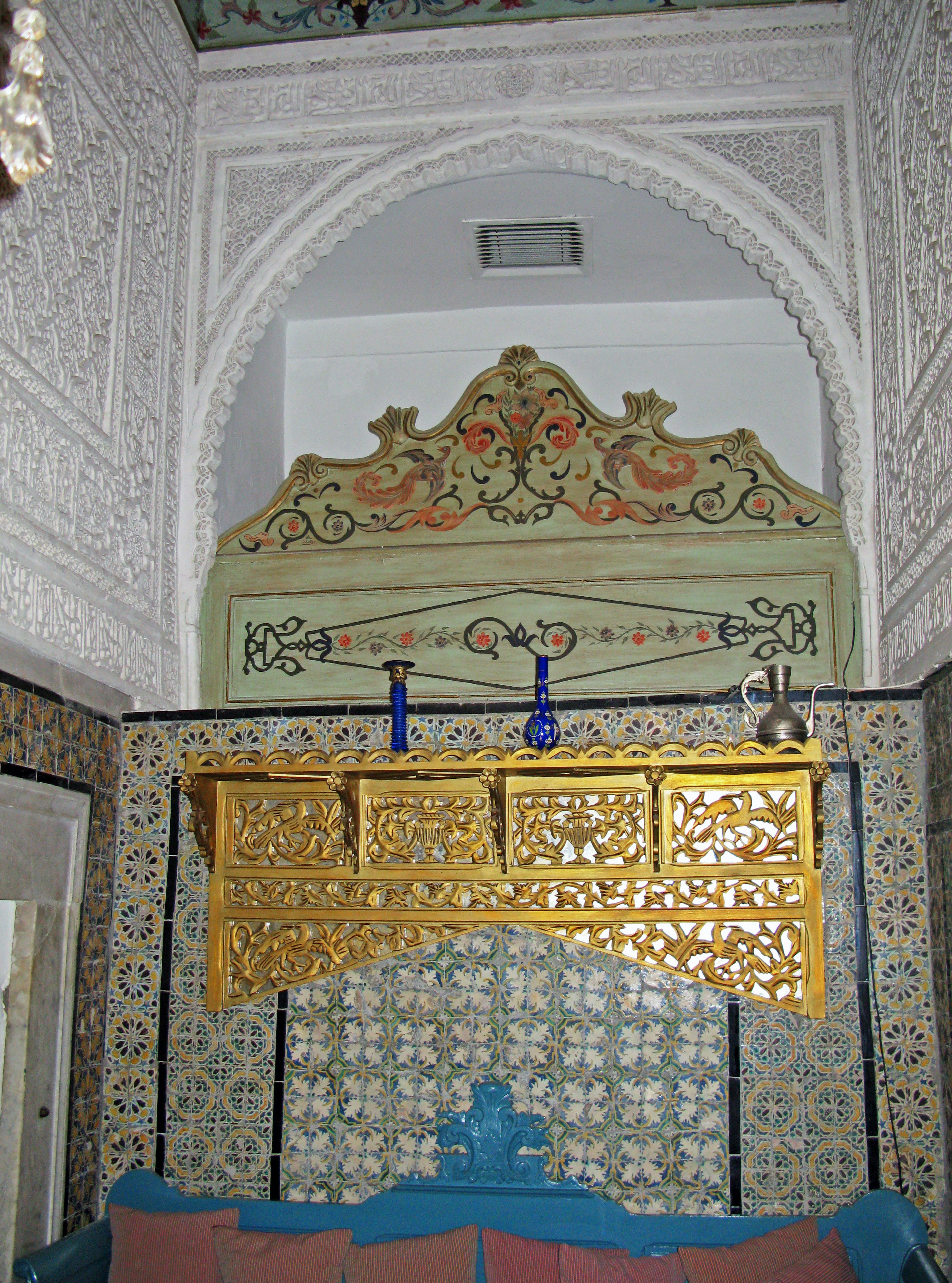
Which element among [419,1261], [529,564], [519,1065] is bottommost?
[419,1261]

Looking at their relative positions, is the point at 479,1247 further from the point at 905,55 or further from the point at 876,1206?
the point at 905,55

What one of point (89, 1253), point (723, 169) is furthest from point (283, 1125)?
point (723, 169)

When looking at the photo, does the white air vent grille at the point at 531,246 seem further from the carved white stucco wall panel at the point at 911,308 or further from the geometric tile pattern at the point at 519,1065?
the geometric tile pattern at the point at 519,1065

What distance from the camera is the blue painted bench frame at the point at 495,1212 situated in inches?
110

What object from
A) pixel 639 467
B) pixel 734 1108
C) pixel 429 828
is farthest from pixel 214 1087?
pixel 639 467

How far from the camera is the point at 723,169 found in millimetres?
3529

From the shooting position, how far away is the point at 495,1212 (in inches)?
115

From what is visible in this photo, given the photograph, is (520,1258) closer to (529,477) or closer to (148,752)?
(148,752)

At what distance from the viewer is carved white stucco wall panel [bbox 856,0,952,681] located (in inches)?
104

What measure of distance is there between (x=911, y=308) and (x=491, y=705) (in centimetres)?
158

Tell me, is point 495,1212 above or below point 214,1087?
below

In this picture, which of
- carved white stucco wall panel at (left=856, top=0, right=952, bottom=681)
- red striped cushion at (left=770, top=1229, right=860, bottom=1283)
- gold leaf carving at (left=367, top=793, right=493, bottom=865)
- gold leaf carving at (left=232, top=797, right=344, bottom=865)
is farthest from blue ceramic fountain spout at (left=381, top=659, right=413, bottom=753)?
red striped cushion at (left=770, top=1229, right=860, bottom=1283)

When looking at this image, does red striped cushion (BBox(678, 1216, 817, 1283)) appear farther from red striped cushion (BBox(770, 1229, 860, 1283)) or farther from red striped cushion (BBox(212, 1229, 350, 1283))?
red striped cushion (BBox(212, 1229, 350, 1283))

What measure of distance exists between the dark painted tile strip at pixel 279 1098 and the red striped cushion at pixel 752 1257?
1086mm
